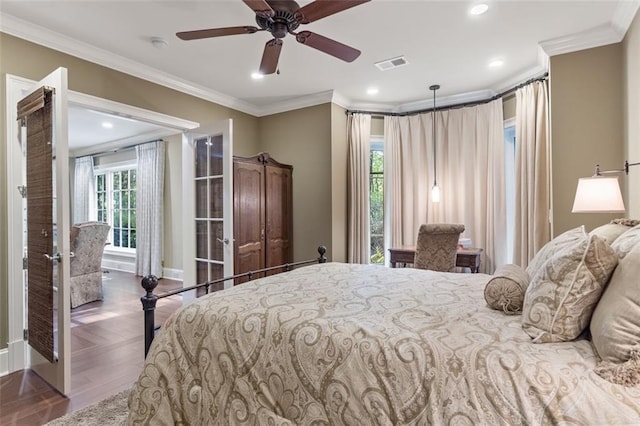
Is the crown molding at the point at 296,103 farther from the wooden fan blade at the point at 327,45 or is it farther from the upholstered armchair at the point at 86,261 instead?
the upholstered armchair at the point at 86,261

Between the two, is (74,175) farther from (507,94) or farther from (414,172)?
(507,94)

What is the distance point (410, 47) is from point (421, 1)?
749 millimetres

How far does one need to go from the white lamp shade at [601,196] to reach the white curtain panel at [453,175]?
203cm

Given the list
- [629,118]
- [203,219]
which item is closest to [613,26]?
[629,118]

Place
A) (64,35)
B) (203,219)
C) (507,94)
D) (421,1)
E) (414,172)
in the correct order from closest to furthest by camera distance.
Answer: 1. (421,1)
2. (64,35)
3. (203,219)
4. (507,94)
5. (414,172)

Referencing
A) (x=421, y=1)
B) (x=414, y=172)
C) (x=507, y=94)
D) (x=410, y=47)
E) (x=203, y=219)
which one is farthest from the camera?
(x=414, y=172)

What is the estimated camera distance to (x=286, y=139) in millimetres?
4996

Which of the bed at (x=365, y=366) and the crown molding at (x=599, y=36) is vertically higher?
the crown molding at (x=599, y=36)

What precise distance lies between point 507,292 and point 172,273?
6.16 m

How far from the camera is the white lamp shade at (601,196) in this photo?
85.6 inches

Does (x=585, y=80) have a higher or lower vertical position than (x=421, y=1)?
lower

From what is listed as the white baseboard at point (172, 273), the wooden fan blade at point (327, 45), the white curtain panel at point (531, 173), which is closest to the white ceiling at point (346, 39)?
the white curtain panel at point (531, 173)

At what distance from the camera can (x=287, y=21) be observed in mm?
2195

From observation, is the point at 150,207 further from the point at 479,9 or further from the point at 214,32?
the point at 479,9
